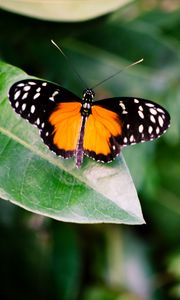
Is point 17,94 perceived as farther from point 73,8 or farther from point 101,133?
point 73,8

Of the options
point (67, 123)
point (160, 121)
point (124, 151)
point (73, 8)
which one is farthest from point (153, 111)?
point (124, 151)

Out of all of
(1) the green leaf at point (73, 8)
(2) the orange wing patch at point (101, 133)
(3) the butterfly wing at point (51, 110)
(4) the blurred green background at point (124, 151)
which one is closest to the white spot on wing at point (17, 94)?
(3) the butterfly wing at point (51, 110)

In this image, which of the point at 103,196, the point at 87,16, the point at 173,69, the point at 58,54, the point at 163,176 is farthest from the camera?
the point at 163,176

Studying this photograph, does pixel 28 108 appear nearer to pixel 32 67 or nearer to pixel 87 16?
pixel 87 16

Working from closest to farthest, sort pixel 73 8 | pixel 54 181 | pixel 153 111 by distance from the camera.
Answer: pixel 54 181, pixel 153 111, pixel 73 8

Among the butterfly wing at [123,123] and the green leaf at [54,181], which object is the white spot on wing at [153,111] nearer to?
the butterfly wing at [123,123]

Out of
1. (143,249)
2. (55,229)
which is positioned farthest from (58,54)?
(143,249)

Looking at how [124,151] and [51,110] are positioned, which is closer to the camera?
[51,110]
